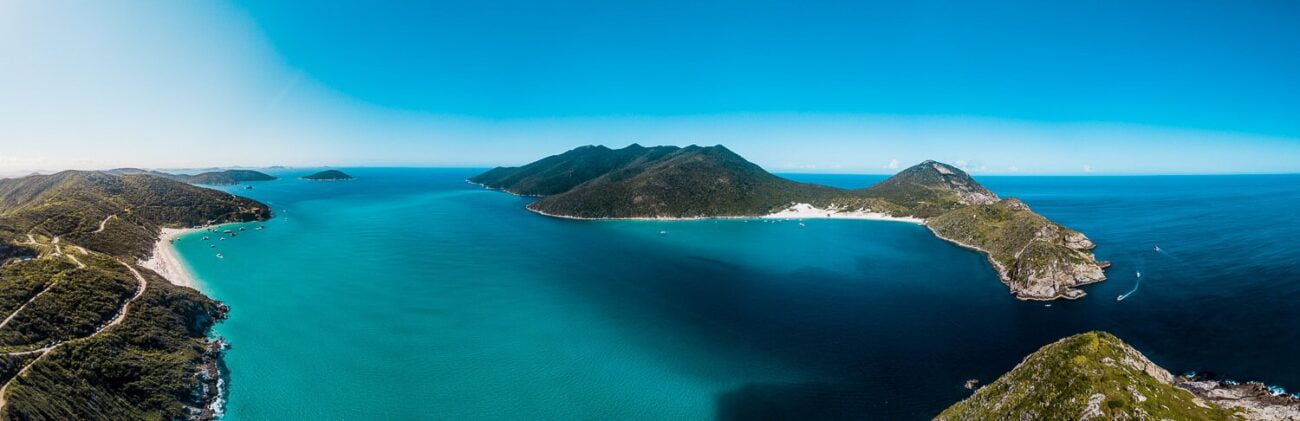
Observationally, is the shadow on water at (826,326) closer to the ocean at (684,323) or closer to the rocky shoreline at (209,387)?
the ocean at (684,323)

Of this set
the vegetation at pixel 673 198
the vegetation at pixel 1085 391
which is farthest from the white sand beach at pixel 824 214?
the vegetation at pixel 1085 391

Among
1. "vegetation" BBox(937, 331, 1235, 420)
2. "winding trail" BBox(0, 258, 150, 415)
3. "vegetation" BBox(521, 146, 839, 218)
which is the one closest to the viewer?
"vegetation" BBox(937, 331, 1235, 420)

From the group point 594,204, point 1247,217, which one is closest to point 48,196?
point 594,204

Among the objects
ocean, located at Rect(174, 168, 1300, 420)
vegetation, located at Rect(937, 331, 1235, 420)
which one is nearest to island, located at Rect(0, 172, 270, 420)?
ocean, located at Rect(174, 168, 1300, 420)

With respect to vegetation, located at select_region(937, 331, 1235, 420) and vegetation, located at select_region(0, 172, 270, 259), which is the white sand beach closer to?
vegetation, located at select_region(937, 331, 1235, 420)

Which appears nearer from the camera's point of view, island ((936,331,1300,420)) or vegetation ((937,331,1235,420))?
vegetation ((937,331,1235,420))

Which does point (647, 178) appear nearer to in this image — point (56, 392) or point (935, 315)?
point (935, 315)

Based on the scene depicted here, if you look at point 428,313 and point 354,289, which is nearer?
point 428,313
